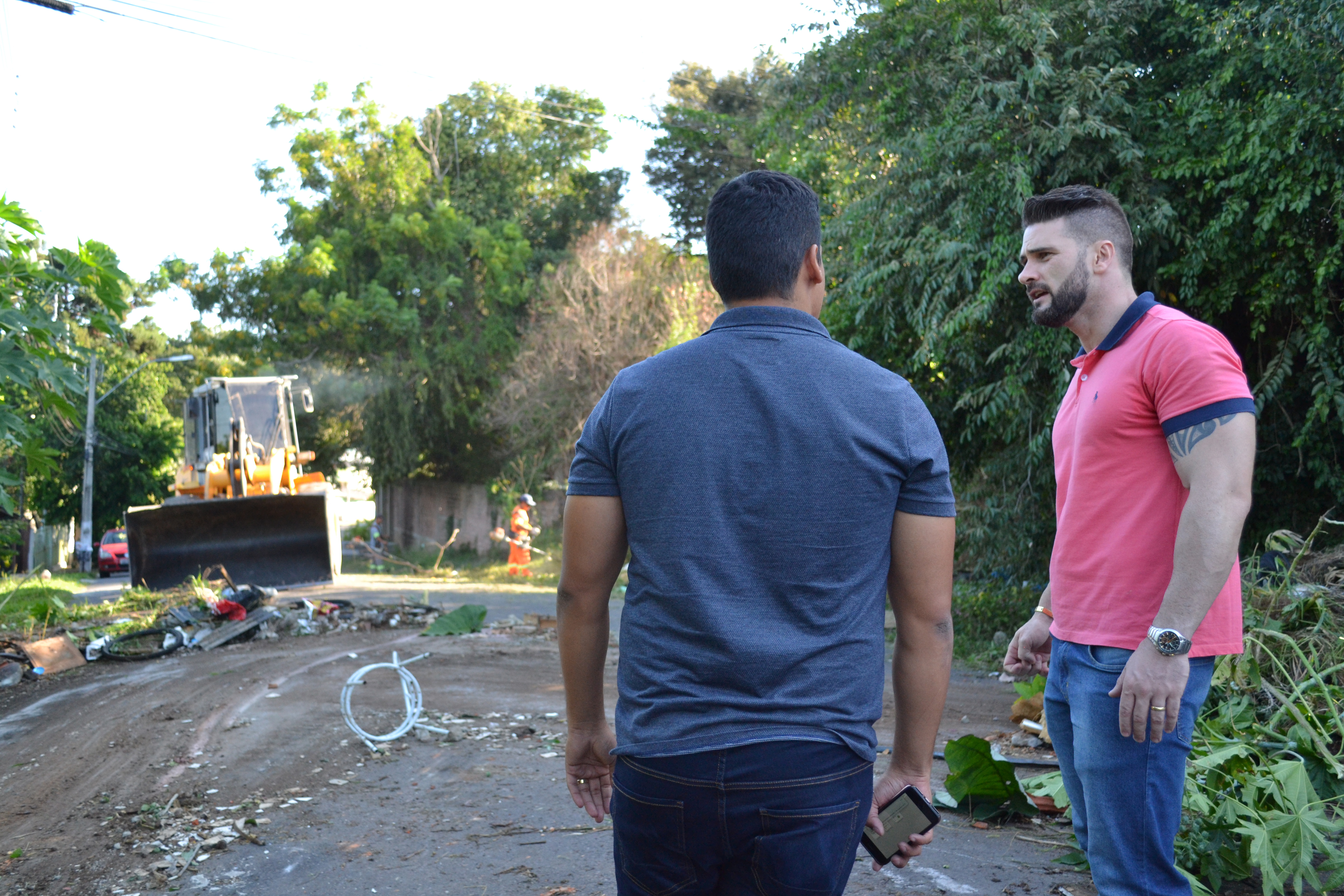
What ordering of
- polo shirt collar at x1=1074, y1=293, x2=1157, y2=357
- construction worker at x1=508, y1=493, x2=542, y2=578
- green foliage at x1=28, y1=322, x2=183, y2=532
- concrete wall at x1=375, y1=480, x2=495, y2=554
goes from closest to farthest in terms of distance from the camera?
polo shirt collar at x1=1074, y1=293, x2=1157, y2=357 < construction worker at x1=508, y1=493, x2=542, y2=578 < concrete wall at x1=375, y1=480, x2=495, y2=554 < green foliage at x1=28, y1=322, x2=183, y2=532

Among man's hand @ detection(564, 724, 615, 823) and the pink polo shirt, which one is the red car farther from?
the pink polo shirt

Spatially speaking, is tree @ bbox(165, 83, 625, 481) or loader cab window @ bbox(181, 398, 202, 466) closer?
loader cab window @ bbox(181, 398, 202, 466)

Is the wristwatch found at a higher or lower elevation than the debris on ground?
higher

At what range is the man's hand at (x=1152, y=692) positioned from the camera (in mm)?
2018

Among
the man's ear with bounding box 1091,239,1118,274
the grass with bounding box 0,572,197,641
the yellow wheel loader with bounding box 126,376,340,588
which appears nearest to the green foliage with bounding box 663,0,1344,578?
the man's ear with bounding box 1091,239,1118,274

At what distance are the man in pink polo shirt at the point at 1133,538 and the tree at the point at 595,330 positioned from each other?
1749cm

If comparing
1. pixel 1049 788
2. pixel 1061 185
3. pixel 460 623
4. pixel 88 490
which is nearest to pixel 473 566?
pixel 460 623

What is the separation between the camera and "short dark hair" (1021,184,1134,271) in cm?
238

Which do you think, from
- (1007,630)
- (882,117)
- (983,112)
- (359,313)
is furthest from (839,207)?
(359,313)

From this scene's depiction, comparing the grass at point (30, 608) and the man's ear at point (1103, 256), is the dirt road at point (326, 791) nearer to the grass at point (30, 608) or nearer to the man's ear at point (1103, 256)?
the grass at point (30, 608)

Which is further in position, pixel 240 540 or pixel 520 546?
pixel 520 546

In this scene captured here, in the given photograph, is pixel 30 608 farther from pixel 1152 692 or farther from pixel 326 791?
pixel 1152 692

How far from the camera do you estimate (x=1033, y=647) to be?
8.68ft

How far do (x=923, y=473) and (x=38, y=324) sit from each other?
5.33 metres
